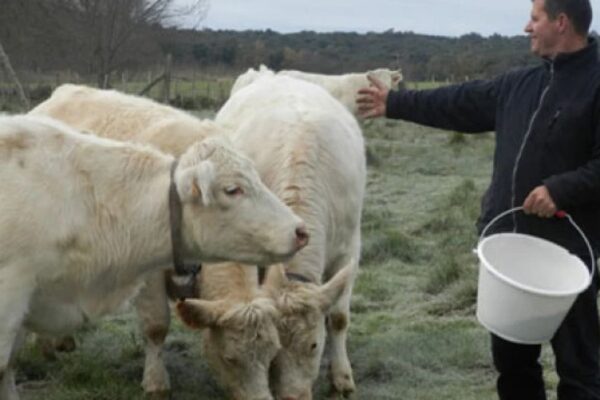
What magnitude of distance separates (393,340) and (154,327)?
1.90m

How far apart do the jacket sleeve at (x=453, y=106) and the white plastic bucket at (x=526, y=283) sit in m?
0.78

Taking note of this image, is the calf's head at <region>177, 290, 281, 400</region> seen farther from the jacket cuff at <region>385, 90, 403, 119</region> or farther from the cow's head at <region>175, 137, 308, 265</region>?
the jacket cuff at <region>385, 90, 403, 119</region>

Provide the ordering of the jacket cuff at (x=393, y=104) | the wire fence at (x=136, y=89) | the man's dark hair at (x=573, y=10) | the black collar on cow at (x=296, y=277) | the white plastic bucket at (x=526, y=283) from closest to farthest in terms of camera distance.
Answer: the white plastic bucket at (x=526, y=283) → the man's dark hair at (x=573, y=10) → the black collar on cow at (x=296, y=277) → the jacket cuff at (x=393, y=104) → the wire fence at (x=136, y=89)

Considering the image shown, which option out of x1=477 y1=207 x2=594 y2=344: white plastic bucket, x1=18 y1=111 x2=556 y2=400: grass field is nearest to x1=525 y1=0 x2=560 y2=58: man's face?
x1=477 y1=207 x2=594 y2=344: white plastic bucket

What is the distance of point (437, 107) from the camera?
5602 mm

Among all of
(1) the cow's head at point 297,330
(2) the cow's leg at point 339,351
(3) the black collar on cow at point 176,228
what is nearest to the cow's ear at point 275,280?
(1) the cow's head at point 297,330

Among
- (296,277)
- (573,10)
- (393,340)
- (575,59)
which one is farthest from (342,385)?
(573,10)

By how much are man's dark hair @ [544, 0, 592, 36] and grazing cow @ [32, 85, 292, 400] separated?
81.0 inches

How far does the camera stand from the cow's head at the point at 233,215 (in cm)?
467

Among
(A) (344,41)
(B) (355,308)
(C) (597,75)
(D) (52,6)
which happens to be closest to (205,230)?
(C) (597,75)

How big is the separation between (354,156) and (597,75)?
7.70 feet

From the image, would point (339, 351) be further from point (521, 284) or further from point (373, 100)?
point (521, 284)

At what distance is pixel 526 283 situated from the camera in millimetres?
5078

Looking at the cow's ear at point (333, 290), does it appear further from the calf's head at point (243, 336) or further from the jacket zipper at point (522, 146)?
the jacket zipper at point (522, 146)
